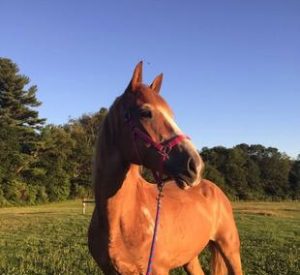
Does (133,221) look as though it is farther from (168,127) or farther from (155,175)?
(168,127)

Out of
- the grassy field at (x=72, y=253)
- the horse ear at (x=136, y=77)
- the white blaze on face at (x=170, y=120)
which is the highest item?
the horse ear at (x=136, y=77)

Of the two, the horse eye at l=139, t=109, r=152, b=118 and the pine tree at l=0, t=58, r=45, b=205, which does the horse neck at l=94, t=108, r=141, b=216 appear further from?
the pine tree at l=0, t=58, r=45, b=205

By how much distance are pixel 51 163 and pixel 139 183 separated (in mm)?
43315

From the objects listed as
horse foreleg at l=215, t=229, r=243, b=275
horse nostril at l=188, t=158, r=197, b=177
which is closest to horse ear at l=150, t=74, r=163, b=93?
horse nostril at l=188, t=158, r=197, b=177

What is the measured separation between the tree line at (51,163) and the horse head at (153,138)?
39.3 metres

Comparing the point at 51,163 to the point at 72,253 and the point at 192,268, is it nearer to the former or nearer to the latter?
the point at 72,253

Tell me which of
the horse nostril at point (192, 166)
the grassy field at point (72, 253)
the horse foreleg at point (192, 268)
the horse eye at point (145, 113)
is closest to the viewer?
the horse nostril at point (192, 166)

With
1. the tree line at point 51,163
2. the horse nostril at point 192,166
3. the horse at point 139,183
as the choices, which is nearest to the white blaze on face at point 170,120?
the horse at point 139,183

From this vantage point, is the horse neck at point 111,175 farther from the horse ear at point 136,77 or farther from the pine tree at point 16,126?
the pine tree at point 16,126

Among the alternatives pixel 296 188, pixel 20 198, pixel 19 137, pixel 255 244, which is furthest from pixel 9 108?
pixel 255 244

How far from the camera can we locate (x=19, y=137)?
46.7m

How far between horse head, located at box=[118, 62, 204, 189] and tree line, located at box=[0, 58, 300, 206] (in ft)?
129

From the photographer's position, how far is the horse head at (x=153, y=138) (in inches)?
139

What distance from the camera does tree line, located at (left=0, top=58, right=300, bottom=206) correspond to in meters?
44.6
